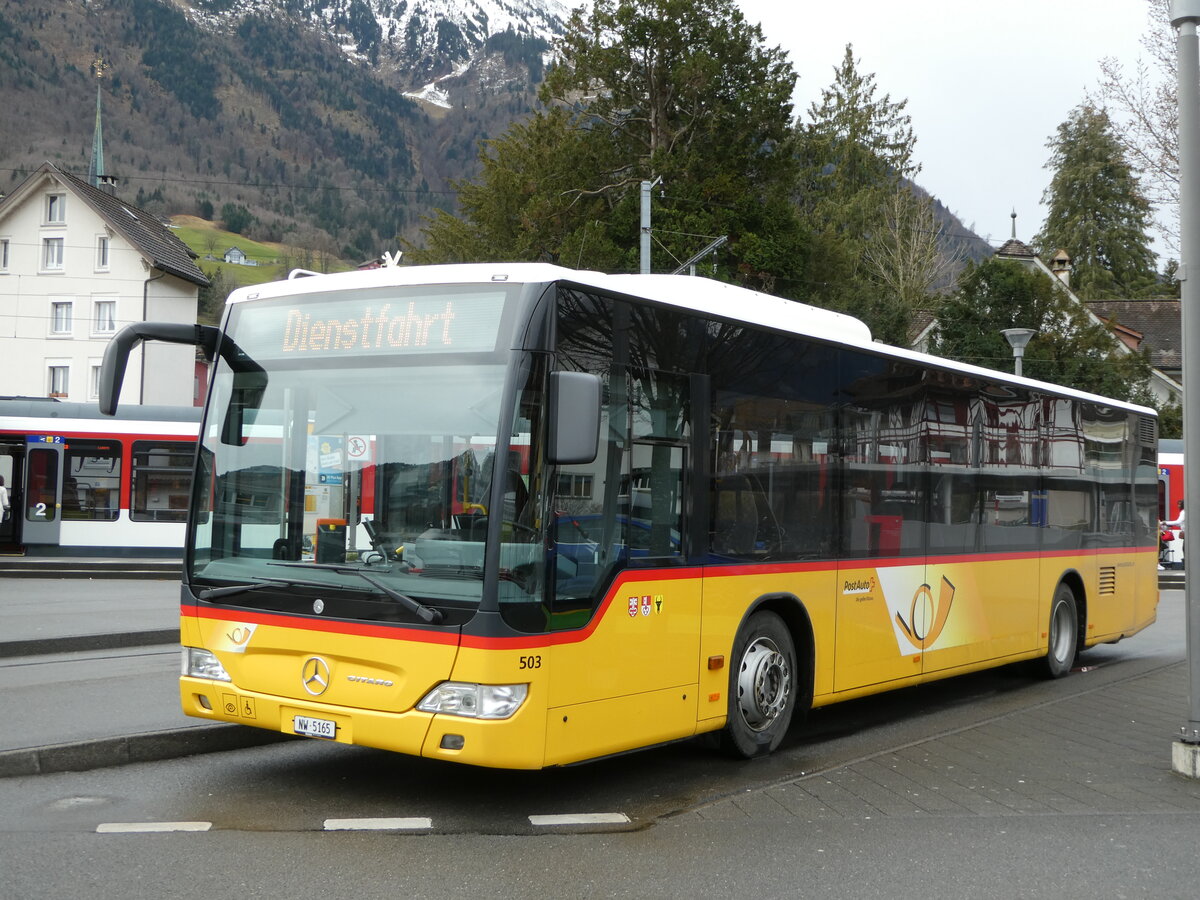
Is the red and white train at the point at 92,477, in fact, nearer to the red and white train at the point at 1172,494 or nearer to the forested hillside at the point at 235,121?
the red and white train at the point at 1172,494

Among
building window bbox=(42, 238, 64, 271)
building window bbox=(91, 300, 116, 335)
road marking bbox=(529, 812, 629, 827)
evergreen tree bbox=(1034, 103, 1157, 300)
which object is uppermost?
evergreen tree bbox=(1034, 103, 1157, 300)

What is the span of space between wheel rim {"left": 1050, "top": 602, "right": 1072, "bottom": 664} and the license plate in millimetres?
7993

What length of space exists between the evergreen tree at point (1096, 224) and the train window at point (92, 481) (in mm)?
62258

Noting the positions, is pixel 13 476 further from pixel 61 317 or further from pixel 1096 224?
pixel 1096 224

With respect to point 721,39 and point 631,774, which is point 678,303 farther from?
point 721,39

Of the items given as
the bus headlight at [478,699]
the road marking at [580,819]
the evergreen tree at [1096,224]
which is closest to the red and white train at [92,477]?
the road marking at [580,819]

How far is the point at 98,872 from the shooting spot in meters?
5.40

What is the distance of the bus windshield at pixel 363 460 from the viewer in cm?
624

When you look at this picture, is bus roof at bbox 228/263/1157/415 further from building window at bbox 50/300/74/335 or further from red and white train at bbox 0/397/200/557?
building window at bbox 50/300/74/335

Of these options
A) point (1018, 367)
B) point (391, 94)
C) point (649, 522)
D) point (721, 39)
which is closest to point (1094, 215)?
point (721, 39)

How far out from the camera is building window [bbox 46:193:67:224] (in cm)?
5869

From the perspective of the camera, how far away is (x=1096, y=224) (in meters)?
78.3

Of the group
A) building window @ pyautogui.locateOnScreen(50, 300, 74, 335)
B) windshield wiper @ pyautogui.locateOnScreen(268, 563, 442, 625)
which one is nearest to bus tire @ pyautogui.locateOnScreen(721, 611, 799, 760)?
windshield wiper @ pyautogui.locateOnScreen(268, 563, 442, 625)

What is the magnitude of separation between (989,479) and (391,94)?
638ft
